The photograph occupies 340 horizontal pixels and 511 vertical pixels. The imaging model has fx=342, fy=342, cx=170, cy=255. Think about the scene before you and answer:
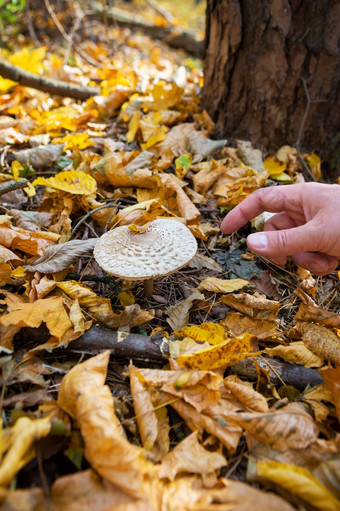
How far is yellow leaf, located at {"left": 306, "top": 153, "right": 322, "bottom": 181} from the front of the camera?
157 inches

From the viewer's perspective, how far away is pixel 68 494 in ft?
4.75

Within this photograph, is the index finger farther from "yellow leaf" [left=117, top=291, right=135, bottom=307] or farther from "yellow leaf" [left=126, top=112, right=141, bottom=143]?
"yellow leaf" [left=126, top=112, right=141, bottom=143]

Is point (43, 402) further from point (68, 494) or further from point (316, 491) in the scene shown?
point (316, 491)

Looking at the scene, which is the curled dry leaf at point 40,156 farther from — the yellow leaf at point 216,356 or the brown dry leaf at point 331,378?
the brown dry leaf at point 331,378

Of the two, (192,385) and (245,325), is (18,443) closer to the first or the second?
(192,385)

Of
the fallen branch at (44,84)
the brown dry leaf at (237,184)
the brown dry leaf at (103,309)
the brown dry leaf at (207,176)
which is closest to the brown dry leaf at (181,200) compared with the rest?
the brown dry leaf at (207,176)

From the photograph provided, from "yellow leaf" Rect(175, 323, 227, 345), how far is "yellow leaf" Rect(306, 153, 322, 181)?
261 cm

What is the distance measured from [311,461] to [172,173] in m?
2.78

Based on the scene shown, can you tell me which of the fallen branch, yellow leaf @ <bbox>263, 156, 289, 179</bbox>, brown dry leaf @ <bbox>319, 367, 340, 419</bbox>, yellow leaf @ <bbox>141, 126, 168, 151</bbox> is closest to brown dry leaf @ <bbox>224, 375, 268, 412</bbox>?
brown dry leaf @ <bbox>319, 367, 340, 419</bbox>

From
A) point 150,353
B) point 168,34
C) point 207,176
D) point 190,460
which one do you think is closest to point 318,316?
point 150,353

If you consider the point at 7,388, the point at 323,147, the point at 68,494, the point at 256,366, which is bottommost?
the point at 7,388

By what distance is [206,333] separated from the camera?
224cm

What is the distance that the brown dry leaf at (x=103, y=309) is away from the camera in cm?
227

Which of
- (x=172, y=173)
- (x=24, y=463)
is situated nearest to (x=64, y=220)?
(x=172, y=173)
